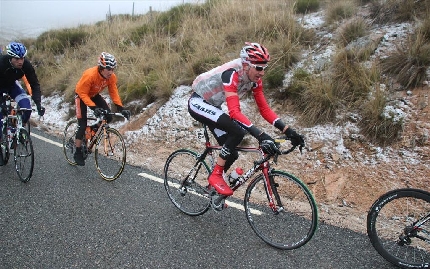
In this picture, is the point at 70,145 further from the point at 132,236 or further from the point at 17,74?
the point at 132,236

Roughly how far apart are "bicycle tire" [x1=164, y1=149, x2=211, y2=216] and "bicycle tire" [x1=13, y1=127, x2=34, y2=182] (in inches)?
90.1

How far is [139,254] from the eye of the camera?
3.72m

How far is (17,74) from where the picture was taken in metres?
5.94

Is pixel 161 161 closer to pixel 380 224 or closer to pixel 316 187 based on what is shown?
pixel 316 187

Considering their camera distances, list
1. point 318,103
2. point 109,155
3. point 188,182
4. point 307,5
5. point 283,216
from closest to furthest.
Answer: point 283,216
point 188,182
point 109,155
point 318,103
point 307,5

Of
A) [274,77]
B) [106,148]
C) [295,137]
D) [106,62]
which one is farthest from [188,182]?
[274,77]

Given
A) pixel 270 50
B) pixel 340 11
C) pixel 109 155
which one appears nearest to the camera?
pixel 109 155

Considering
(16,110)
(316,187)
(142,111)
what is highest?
(16,110)

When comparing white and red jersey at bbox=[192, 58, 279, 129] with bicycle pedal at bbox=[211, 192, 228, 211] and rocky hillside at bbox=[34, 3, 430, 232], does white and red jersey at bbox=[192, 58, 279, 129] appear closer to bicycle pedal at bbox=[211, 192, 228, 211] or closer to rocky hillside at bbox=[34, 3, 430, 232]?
bicycle pedal at bbox=[211, 192, 228, 211]

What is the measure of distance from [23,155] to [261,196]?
12.9ft

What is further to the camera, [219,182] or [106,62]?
[106,62]

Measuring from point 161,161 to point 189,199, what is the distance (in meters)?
2.34

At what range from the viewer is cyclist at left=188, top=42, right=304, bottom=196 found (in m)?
3.77

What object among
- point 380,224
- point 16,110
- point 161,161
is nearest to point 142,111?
point 161,161
